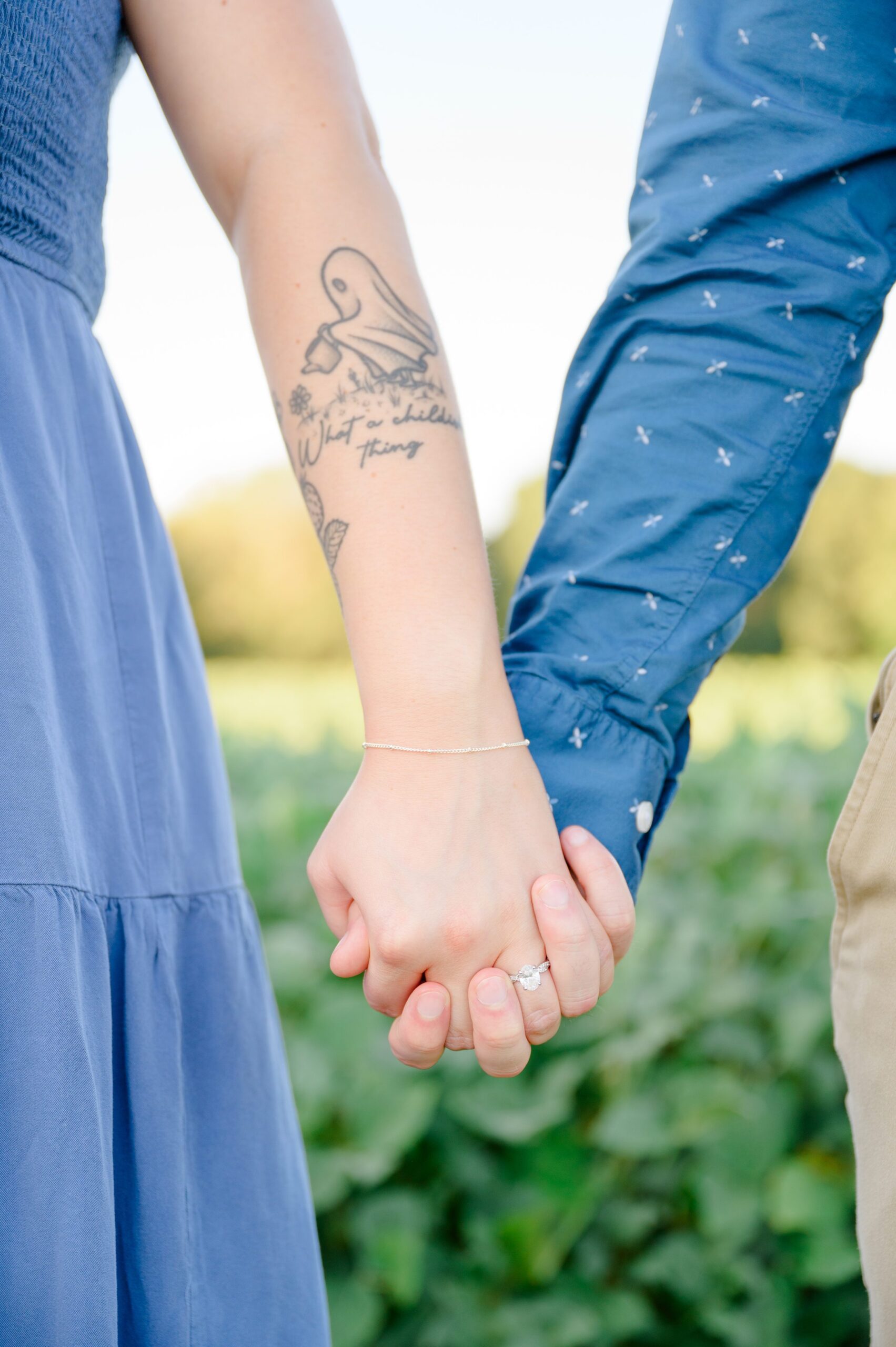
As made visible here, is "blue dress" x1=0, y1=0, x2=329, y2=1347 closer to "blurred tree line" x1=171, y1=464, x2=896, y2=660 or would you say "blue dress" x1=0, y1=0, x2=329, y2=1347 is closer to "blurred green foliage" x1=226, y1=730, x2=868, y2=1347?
"blurred green foliage" x1=226, y1=730, x2=868, y2=1347

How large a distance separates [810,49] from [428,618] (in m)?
0.78

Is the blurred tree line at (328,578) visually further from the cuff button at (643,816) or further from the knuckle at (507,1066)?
the knuckle at (507,1066)

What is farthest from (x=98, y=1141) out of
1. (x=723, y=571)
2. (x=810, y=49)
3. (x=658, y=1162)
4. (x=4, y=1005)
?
(x=658, y=1162)

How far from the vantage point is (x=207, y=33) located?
1.11 metres

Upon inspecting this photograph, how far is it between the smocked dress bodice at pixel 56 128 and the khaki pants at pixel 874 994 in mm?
892

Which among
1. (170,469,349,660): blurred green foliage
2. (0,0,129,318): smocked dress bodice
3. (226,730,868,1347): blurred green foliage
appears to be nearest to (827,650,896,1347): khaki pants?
(0,0,129,318): smocked dress bodice

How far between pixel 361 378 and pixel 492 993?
624mm

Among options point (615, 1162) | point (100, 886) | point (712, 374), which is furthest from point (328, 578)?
point (100, 886)

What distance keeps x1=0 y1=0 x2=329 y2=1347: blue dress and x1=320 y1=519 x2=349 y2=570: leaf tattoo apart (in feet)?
0.60

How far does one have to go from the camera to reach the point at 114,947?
3.27 ft

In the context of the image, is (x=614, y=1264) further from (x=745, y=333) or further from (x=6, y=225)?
(x=6, y=225)

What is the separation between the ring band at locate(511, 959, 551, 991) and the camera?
3.73 feet

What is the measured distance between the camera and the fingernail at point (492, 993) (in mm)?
1115

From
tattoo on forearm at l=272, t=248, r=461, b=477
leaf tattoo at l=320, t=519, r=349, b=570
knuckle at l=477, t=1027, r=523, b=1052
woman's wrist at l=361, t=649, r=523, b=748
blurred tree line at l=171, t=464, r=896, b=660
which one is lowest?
blurred tree line at l=171, t=464, r=896, b=660
